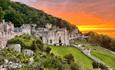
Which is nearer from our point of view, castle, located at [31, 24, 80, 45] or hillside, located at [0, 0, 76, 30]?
castle, located at [31, 24, 80, 45]

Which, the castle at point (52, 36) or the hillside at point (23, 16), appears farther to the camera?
the hillside at point (23, 16)

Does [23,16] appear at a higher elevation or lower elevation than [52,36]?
higher

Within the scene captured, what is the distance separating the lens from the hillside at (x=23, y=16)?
68.1 metres

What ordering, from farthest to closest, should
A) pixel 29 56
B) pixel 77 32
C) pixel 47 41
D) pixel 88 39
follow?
pixel 77 32, pixel 88 39, pixel 47 41, pixel 29 56

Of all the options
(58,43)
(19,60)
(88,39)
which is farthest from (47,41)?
(88,39)

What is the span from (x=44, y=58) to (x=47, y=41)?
26.6 meters

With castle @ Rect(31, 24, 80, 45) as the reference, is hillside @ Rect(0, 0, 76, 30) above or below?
above

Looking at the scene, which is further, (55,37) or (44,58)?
(55,37)

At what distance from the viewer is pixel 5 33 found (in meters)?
43.1

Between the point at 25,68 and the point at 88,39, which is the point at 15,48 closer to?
the point at 25,68

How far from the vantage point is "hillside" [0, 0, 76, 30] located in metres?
68.1

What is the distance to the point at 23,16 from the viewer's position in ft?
296

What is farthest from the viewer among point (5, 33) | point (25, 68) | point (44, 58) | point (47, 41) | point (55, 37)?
point (55, 37)

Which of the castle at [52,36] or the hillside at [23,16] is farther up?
the hillside at [23,16]
